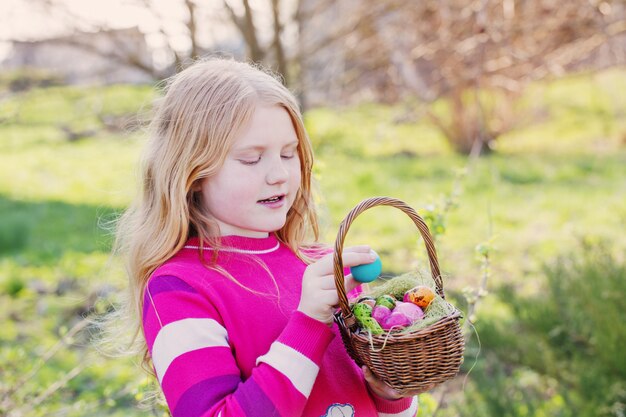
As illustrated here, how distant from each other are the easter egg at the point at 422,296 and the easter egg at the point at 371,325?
13 centimetres

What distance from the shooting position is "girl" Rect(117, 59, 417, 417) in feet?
4.51

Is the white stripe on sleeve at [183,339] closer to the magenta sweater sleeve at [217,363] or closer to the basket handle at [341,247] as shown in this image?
the magenta sweater sleeve at [217,363]

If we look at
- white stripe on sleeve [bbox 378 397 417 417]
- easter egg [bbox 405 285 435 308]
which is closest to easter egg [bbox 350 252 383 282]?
easter egg [bbox 405 285 435 308]

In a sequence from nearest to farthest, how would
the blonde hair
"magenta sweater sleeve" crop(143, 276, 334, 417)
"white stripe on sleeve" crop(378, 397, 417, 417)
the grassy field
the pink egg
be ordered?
"magenta sweater sleeve" crop(143, 276, 334, 417) < the pink egg < the blonde hair < "white stripe on sleeve" crop(378, 397, 417, 417) < the grassy field

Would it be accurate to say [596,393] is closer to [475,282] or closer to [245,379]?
[245,379]

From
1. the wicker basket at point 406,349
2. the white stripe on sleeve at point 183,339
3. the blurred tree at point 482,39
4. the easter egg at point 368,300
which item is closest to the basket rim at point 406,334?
the wicker basket at point 406,349

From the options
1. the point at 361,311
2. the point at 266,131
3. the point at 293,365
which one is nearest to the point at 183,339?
the point at 293,365

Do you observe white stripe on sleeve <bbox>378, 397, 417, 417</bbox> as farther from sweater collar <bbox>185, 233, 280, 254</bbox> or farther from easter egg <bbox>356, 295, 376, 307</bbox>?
sweater collar <bbox>185, 233, 280, 254</bbox>

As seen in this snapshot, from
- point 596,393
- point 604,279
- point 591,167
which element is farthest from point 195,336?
point 591,167

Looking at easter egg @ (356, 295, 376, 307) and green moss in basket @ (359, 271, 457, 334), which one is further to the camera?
easter egg @ (356, 295, 376, 307)

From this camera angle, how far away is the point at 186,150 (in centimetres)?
157

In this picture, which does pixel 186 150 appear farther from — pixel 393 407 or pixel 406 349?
pixel 393 407

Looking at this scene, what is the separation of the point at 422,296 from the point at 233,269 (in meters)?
0.39

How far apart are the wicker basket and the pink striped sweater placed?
7 centimetres
